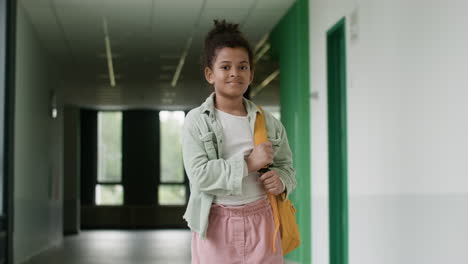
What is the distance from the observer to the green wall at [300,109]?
6.96 metres

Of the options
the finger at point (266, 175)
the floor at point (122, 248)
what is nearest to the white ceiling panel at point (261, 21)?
the floor at point (122, 248)

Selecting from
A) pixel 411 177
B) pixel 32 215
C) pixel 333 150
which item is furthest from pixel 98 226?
pixel 411 177

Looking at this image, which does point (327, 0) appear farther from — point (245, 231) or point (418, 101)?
point (245, 231)

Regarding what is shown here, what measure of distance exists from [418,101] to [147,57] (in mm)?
7938

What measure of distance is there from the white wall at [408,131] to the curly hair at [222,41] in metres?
1.39

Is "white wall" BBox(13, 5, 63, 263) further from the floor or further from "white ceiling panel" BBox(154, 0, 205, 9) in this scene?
"white ceiling panel" BBox(154, 0, 205, 9)

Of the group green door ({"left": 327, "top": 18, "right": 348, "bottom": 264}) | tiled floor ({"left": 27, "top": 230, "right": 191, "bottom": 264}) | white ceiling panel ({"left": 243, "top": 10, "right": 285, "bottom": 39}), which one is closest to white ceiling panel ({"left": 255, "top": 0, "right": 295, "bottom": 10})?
white ceiling panel ({"left": 243, "top": 10, "right": 285, "bottom": 39})

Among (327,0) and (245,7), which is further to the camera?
(245,7)

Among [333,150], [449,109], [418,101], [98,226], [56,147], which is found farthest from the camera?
[98,226]

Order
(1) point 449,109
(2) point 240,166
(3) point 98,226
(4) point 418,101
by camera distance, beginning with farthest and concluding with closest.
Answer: (3) point 98,226, (4) point 418,101, (1) point 449,109, (2) point 240,166

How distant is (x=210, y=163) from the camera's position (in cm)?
201

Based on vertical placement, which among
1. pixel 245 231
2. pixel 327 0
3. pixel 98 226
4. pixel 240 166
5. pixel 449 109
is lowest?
pixel 98 226

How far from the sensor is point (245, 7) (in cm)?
767

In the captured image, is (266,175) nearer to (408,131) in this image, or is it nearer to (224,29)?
(224,29)
